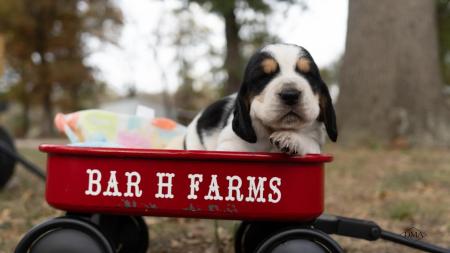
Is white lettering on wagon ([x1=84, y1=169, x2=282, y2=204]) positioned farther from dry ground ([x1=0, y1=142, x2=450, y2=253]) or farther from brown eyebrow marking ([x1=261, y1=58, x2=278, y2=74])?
dry ground ([x1=0, y1=142, x2=450, y2=253])

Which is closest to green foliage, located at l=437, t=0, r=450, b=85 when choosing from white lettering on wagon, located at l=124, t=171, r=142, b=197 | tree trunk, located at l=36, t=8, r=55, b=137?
white lettering on wagon, located at l=124, t=171, r=142, b=197

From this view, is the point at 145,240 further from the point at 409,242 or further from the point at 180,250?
the point at 409,242

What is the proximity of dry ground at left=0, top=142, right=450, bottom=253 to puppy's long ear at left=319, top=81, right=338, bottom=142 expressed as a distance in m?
1.17

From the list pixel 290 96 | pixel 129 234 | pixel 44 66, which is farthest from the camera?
pixel 44 66

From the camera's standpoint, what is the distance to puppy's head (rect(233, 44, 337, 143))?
2057 mm

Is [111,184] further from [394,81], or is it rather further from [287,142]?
[394,81]

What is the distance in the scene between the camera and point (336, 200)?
4785mm

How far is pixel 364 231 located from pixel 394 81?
5821 millimetres

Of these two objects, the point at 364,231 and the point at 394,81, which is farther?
the point at 394,81

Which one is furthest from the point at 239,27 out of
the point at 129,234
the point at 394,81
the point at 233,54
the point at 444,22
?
the point at 129,234

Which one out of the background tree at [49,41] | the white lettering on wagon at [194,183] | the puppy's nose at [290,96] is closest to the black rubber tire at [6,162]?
the white lettering on wagon at [194,183]

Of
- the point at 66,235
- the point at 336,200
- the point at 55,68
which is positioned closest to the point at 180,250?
the point at 66,235

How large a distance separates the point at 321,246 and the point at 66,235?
952 millimetres

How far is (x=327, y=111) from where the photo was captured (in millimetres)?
2232
